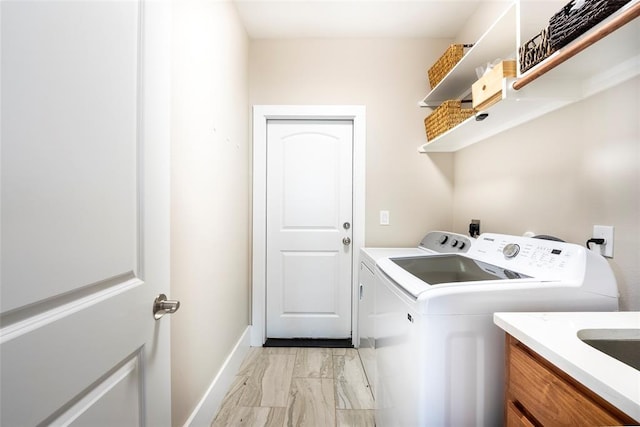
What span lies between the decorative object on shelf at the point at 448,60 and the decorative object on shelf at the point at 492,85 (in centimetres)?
51

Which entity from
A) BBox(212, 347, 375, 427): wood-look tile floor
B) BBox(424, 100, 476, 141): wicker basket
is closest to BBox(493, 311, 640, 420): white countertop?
BBox(212, 347, 375, 427): wood-look tile floor

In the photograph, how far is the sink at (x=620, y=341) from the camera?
67 cm

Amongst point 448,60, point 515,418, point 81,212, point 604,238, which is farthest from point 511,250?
point 81,212

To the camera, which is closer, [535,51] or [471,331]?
[471,331]

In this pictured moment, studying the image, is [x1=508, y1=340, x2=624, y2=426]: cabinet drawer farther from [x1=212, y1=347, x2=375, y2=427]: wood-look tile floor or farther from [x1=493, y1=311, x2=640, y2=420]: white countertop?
[x1=212, y1=347, x2=375, y2=427]: wood-look tile floor

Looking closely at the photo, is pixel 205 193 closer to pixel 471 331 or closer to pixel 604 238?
pixel 471 331

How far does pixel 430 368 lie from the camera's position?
86cm

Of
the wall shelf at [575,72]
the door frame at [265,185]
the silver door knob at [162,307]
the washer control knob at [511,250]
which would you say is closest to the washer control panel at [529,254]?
the washer control knob at [511,250]

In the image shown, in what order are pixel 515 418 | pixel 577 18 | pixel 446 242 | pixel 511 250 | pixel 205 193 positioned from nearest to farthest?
pixel 515 418
pixel 577 18
pixel 511 250
pixel 205 193
pixel 446 242

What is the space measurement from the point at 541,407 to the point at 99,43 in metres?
1.28

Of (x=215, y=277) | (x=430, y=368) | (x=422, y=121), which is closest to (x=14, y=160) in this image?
(x=430, y=368)

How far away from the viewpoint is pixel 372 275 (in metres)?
1.66

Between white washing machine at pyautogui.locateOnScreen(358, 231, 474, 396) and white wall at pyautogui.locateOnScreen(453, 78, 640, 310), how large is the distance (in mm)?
258

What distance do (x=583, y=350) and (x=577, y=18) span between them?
984 millimetres
